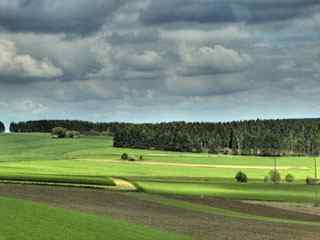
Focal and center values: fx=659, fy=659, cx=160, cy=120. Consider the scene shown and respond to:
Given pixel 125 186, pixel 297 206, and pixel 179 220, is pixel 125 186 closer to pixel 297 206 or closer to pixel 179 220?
pixel 297 206

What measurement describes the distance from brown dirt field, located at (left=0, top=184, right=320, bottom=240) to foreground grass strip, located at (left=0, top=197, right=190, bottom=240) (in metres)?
3.50

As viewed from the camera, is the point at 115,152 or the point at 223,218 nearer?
the point at 223,218

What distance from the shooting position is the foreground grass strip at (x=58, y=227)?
99.0 ft

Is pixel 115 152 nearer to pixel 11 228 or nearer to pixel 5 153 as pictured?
pixel 5 153

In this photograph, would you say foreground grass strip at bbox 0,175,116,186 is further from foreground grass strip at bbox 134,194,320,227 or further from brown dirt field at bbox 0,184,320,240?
brown dirt field at bbox 0,184,320,240

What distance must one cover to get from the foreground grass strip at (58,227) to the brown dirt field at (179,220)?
3498mm

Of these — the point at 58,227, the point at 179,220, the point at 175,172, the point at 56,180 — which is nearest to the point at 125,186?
the point at 56,180

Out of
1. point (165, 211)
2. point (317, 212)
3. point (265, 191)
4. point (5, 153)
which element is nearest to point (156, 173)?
point (265, 191)

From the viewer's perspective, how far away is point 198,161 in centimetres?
16988

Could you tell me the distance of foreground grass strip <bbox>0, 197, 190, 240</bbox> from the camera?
99.0ft

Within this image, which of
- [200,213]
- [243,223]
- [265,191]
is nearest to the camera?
[243,223]

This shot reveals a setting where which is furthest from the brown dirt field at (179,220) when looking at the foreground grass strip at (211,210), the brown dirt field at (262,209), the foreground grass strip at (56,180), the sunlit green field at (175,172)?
the foreground grass strip at (56,180)

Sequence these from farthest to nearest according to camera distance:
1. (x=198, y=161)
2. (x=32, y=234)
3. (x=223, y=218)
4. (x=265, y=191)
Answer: (x=198, y=161), (x=265, y=191), (x=223, y=218), (x=32, y=234)

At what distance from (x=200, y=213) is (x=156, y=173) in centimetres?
6953
